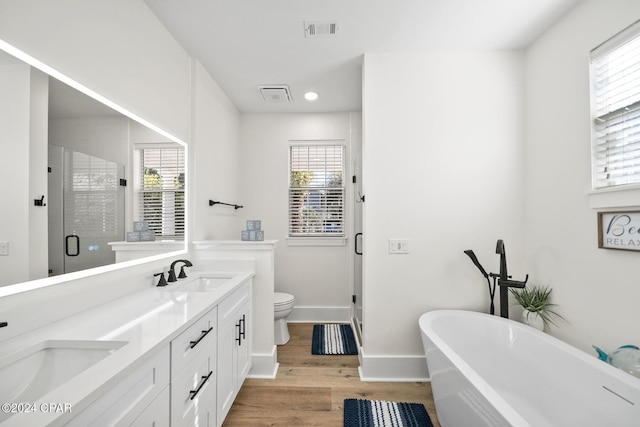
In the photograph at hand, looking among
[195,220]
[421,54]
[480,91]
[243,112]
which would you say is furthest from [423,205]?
[243,112]

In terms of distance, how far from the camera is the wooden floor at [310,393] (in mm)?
1705

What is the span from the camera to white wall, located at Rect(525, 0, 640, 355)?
1.42 meters

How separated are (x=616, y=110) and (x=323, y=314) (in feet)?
9.85

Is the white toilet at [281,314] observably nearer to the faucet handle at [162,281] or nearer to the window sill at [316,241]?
the window sill at [316,241]

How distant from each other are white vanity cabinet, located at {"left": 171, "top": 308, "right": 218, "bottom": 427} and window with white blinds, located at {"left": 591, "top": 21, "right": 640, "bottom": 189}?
2.31 metres

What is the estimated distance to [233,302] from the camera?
1.72m

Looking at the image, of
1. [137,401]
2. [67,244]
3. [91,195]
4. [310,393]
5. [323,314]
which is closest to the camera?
[137,401]

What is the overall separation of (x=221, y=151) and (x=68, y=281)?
1808 mm

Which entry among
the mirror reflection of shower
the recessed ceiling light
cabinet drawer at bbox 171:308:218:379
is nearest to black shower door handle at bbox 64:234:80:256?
the mirror reflection of shower

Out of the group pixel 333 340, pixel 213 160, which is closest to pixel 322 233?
pixel 333 340

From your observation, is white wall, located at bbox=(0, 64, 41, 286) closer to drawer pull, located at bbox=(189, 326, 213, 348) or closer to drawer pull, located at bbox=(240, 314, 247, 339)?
drawer pull, located at bbox=(189, 326, 213, 348)

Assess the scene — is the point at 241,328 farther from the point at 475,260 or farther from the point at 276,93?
the point at 276,93

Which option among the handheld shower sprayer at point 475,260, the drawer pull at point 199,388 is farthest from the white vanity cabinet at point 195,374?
the handheld shower sprayer at point 475,260

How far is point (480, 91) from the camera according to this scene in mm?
2109
